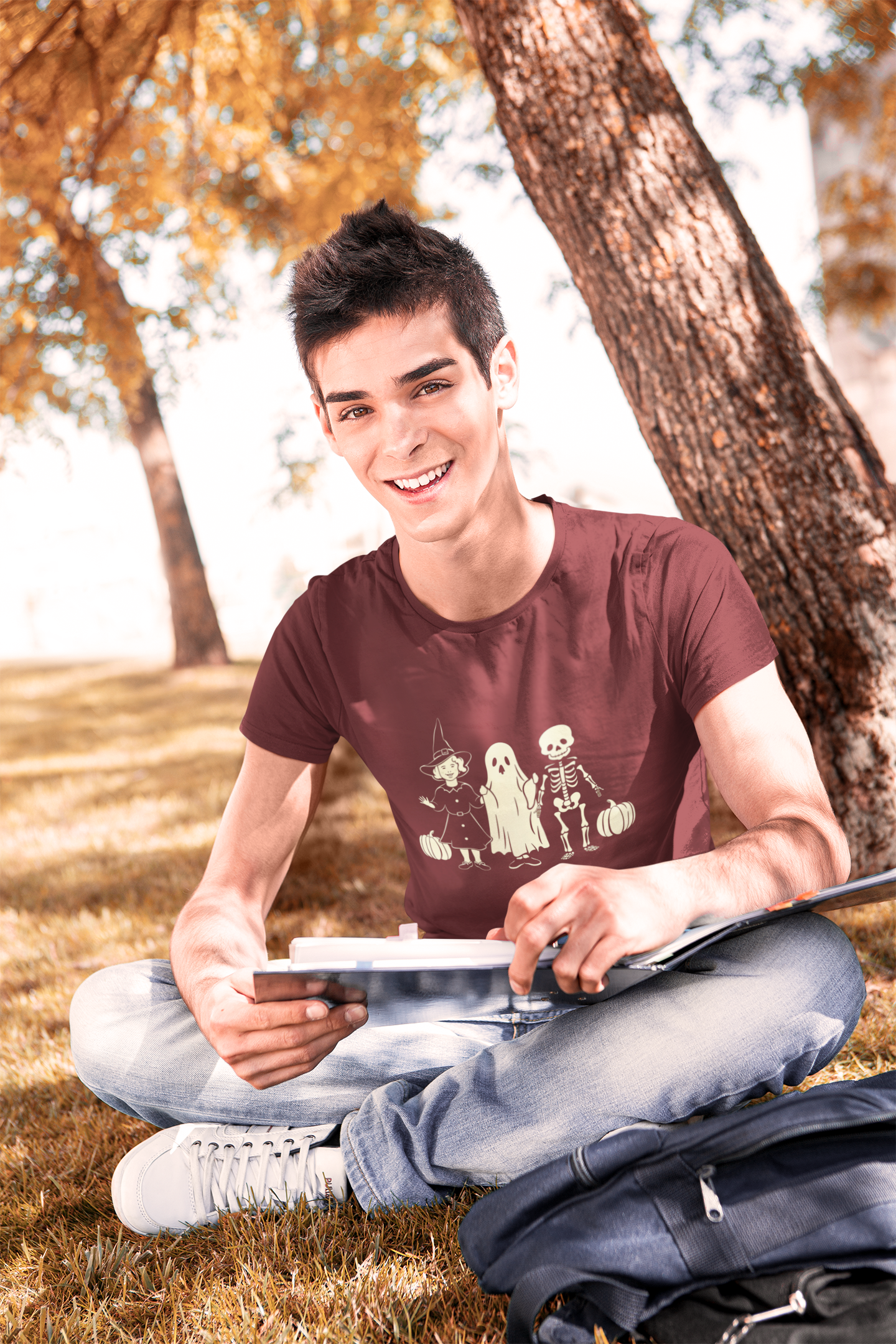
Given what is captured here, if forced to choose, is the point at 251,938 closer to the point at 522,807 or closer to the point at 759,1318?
the point at 522,807

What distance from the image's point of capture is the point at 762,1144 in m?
1.23

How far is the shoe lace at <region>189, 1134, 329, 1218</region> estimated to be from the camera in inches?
65.5

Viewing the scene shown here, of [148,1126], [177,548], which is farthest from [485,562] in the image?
[177,548]

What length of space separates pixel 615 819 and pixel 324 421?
3.46 ft

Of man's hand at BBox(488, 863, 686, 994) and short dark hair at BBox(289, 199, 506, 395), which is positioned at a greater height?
short dark hair at BBox(289, 199, 506, 395)

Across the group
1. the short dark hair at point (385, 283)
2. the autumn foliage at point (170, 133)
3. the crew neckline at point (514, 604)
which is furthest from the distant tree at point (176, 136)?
the crew neckline at point (514, 604)

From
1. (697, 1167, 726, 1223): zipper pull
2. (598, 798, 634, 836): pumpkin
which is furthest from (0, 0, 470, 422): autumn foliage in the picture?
(697, 1167, 726, 1223): zipper pull

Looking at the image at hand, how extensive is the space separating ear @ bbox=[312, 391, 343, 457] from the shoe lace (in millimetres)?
1354

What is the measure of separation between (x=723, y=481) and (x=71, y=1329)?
229 centimetres


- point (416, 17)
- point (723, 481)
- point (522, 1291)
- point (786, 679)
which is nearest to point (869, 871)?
point (786, 679)

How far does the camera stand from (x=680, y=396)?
263cm

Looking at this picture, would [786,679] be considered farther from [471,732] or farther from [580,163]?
[580,163]

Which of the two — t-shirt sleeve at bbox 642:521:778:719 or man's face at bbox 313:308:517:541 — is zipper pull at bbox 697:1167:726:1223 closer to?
t-shirt sleeve at bbox 642:521:778:719

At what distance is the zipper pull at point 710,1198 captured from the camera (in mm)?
1210
